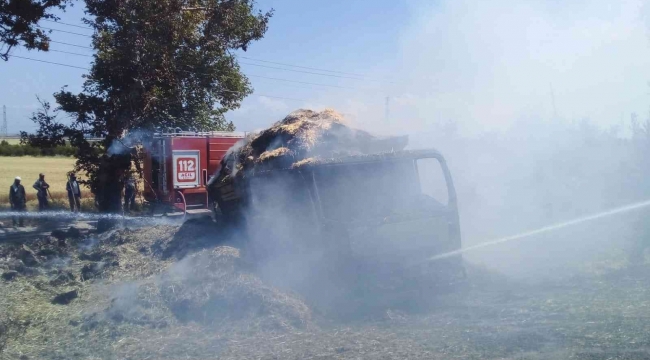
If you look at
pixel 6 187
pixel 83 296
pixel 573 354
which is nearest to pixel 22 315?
pixel 83 296

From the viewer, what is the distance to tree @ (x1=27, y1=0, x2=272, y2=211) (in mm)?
15367

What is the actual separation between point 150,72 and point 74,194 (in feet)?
25.0

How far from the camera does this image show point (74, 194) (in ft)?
70.7

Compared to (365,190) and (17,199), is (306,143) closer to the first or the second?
(365,190)

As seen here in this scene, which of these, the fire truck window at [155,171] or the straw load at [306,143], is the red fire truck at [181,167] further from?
the straw load at [306,143]

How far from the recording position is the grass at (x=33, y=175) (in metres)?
26.9

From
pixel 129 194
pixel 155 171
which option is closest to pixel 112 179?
pixel 155 171

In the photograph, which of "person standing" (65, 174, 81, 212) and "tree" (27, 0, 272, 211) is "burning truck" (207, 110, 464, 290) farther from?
"person standing" (65, 174, 81, 212)

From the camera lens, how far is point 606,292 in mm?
7559

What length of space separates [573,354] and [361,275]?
2.83 meters

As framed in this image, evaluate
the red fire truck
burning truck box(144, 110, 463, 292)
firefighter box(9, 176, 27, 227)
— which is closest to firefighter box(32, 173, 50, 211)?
firefighter box(9, 176, 27, 227)

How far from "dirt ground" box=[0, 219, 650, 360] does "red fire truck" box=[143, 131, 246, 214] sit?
772cm

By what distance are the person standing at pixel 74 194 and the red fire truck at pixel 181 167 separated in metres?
4.71

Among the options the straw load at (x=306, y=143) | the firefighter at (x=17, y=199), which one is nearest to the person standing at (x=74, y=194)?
the firefighter at (x=17, y=199)
